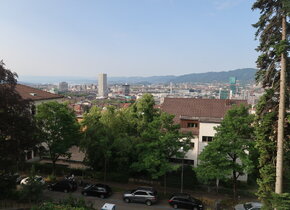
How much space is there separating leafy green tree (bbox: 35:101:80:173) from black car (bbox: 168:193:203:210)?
14571 mm

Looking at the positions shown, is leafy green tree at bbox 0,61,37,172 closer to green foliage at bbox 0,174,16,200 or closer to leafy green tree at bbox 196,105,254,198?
green foliage at bbox 0,174,16,200

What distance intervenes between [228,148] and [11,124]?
19.2 m

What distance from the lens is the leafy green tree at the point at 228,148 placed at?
20984 mm

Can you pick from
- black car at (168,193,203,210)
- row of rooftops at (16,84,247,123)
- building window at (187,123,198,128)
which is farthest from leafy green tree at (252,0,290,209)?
building window at (187,123,198,128)

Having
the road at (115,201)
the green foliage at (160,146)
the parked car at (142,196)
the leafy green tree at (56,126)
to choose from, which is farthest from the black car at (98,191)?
the leafy green tree at (56,126)

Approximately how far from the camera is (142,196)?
2270 centimetres

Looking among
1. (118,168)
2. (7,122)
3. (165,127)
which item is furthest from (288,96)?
(118,168)

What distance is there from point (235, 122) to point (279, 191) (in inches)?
397

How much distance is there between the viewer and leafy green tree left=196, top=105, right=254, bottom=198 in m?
21.0

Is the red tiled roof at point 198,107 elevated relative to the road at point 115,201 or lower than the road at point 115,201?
elevated

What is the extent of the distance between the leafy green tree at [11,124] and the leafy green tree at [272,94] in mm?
16928

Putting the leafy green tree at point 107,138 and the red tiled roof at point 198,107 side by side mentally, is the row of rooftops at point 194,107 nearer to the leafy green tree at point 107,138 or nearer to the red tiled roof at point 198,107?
the red tiled roof at point 198,107

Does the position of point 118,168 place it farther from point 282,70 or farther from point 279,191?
point 282,70

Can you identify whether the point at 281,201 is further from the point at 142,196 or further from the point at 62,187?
the point at 62,187
